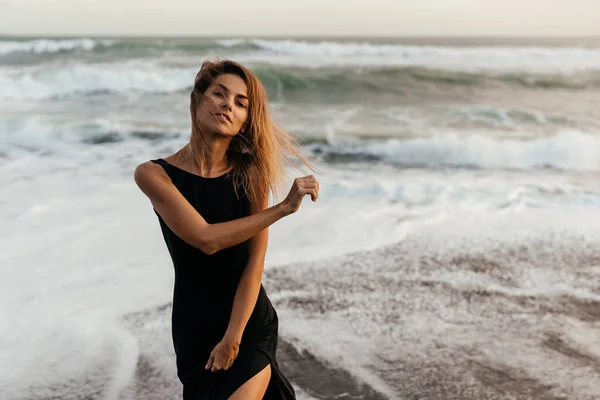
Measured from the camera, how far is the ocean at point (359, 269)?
13.0 ft

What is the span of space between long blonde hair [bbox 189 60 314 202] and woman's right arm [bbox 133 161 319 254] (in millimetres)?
150

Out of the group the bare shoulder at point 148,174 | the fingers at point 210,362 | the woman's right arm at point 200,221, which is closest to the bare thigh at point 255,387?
the fingers at point 210,362

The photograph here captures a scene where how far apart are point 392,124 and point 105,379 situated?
14.0 metres

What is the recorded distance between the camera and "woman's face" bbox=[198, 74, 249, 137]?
2006 mm

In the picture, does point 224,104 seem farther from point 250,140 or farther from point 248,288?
point 248,288

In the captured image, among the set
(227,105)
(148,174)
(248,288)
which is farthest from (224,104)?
(248,288)

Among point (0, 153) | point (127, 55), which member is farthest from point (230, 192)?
point (127, 55)

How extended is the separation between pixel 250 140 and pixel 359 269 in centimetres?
371

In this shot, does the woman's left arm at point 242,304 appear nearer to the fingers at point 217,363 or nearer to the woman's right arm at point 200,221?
the fingers at point 217,363

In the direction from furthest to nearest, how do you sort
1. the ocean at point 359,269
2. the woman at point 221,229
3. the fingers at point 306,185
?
the ocean at point 359,269
the woman at point 221,229
the fingers at point 306,185

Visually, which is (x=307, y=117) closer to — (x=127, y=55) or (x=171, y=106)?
(x=171, y=106)

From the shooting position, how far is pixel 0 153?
1188 centimetres

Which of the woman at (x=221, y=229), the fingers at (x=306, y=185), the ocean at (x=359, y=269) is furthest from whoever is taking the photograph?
the ocean at (x=359, y=269)

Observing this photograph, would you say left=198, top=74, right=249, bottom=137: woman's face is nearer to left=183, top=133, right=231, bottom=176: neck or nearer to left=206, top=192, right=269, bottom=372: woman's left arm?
left=183, top=133, right=231, bottom=176: neck
